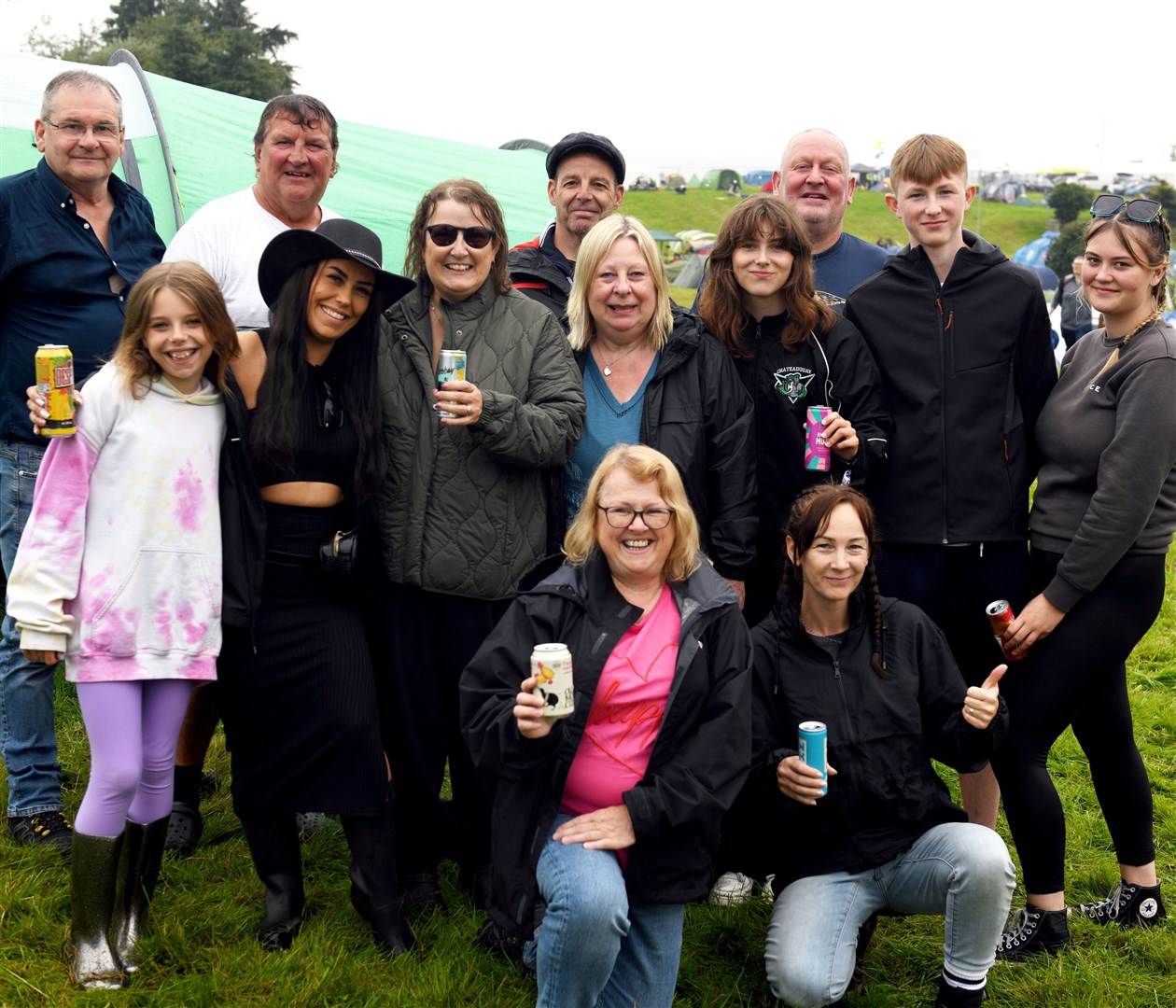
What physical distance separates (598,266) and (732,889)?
6.93ft

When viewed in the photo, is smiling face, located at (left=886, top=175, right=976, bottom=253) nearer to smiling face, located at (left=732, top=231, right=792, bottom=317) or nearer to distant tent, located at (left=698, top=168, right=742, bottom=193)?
smiling face, located at (left=732, top=231, right=792, bottom=317)

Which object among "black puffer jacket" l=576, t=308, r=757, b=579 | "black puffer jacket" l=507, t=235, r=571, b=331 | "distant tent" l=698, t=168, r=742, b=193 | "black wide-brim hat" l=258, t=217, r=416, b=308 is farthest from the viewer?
"distant tent" l=698, t=168, r=742, b=193

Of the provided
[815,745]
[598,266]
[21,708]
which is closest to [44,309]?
[21,708]

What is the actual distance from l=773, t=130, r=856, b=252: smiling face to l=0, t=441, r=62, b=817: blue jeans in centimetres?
296

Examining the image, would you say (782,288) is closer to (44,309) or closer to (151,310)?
(151,310)

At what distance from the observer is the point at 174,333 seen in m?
2.94

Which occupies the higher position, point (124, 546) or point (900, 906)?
point (124, 546)

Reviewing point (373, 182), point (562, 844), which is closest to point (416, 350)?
point (562, 844)

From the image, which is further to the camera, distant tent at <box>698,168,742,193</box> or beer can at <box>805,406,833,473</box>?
distant tent at <box>698,168,742,193</box>

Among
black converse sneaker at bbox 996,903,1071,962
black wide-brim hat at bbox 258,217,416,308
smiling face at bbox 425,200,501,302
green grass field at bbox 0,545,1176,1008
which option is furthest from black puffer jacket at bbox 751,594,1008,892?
black wide-brim hat at bbox 258,217,416,308

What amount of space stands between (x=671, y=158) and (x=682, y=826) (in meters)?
89.7

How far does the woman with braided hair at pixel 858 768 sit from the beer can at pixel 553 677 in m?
0.75

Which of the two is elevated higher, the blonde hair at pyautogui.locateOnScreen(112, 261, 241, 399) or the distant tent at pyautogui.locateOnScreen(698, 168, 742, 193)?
the distant tent at pyautogui.locateOnScreen(698, 168, 742, 193)

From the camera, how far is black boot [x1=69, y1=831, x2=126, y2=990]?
9.68 ft
